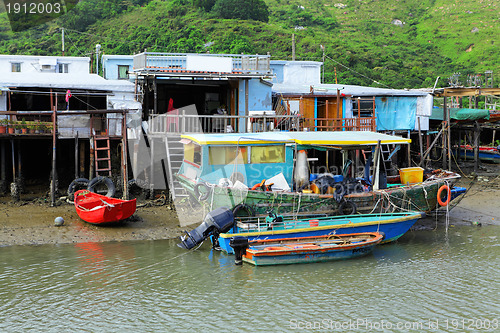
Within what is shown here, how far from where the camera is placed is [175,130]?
22094 millimetres

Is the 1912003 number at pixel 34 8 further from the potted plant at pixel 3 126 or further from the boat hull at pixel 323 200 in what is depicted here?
the boat hull at pixel 323 200

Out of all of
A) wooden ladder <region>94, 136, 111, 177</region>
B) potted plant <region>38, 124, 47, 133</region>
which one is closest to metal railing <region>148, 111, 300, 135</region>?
wooden ladder <region>94, 136, 111, 177</region>

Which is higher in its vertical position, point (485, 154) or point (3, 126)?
point (3, 126)

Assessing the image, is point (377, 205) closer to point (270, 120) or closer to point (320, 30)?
point (270, 120)

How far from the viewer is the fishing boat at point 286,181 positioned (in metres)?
17.1

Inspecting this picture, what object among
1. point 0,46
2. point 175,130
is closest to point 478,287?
point 175,130

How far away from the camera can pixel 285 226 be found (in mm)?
16641

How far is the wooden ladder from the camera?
2178 cm

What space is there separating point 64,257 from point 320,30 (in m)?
54.1

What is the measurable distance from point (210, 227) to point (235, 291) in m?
2.45

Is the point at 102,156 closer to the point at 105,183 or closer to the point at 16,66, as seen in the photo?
the point at 105,183

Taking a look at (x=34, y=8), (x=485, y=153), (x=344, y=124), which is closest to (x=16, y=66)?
(x=344, y=124)

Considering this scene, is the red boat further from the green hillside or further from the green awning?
the green hillside

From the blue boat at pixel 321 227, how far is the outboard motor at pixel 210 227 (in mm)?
251
